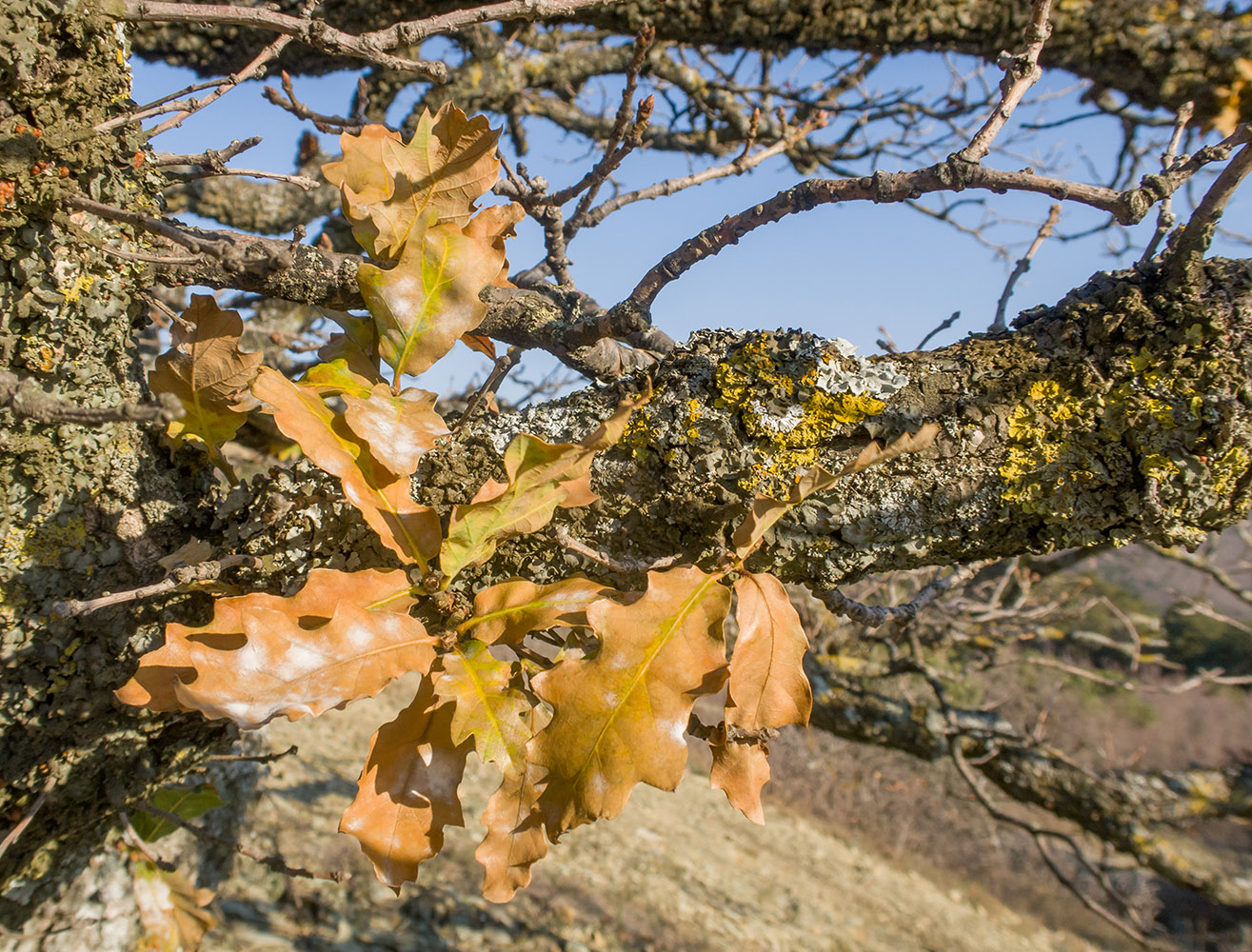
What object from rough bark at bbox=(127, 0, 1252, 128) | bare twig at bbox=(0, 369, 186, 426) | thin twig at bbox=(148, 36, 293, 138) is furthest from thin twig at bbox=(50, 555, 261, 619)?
rough bark at bbox=(127, 0, 1252, 128)

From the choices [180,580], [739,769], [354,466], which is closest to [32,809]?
[180,580]

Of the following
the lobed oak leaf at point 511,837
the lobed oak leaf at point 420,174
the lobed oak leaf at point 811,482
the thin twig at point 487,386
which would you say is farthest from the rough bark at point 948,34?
the lobed oak leaf at point 511,837

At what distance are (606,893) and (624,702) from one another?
3.90 metres

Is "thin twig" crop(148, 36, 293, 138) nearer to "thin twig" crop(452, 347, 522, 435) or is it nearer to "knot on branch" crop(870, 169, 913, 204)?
"thin twig" crop(452, 347, 522, 435)

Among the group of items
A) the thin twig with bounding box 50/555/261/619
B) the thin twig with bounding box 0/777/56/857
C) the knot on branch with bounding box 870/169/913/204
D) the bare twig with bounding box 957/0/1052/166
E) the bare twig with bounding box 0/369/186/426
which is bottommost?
the thin twig with bounding box 0/777/56/857

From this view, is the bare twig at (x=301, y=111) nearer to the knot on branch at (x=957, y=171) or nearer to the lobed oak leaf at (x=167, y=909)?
the knot on branch at (x=957, y=171)

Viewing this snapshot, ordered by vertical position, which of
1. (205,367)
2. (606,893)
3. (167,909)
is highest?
(205,367)

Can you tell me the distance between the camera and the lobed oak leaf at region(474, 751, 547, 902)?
841 mm

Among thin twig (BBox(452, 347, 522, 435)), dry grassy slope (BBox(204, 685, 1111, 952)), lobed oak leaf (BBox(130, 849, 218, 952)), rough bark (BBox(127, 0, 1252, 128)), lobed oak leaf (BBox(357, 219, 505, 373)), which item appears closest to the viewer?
lobed oak leaf (BBox(357, 219, 505, 373))

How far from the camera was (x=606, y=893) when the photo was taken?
407 cm

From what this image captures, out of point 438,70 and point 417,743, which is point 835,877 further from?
point 438,70

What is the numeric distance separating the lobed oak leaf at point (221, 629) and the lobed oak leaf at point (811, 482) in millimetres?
455

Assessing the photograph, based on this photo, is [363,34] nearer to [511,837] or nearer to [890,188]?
[890,188]

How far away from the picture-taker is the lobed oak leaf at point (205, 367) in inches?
40.6
